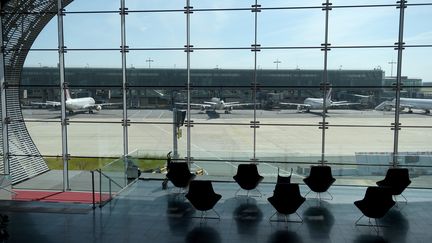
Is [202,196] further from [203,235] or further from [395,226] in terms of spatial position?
[395,226]

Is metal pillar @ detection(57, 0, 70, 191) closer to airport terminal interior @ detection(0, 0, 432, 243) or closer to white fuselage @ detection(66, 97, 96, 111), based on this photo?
airport terminal interior @ detection(0, 0, 432, 243)

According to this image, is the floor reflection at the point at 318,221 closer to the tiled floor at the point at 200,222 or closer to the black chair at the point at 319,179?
the tiled floor at the point at 200,222

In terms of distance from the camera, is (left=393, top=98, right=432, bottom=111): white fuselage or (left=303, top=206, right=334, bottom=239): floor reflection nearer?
(left=303, top=206, right=334, bottom=239): floor reflection

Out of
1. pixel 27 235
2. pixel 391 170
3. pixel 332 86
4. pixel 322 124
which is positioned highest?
pixel 332 86

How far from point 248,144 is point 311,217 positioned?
13.8 feet

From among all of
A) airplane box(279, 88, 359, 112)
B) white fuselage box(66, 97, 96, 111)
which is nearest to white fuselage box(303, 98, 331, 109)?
airplane box(279, 88, 359, 112)

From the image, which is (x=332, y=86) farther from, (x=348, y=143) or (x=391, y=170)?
(x=348, y=143)

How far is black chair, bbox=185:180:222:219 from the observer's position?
5.49m

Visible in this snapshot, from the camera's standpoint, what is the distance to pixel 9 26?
8.36 meters

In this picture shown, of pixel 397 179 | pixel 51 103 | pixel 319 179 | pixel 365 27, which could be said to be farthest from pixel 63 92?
pixel 397 179

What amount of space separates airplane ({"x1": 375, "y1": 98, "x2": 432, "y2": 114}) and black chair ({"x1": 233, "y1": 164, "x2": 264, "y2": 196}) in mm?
2782

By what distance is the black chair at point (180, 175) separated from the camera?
6727 mm

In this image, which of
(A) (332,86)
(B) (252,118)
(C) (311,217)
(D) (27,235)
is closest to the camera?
(D) (27,235)

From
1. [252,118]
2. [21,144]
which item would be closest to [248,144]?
[252,118]
